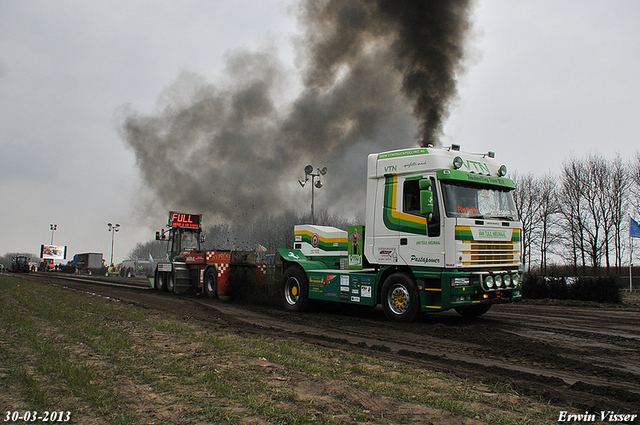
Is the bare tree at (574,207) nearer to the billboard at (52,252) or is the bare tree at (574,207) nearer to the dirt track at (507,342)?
the dirt track at (507,342)

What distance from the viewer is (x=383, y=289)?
393 inches

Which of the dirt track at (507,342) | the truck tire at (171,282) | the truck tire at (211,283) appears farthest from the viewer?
the truck tire at (171,282)

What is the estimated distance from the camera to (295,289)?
40.9 feet

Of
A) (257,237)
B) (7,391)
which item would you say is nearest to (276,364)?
(7,391)

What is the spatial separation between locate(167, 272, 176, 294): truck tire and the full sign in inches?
106

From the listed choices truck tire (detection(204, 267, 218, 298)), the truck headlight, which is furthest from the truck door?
truck tire (detection(204, 267, 218, 298))

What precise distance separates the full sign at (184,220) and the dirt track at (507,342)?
373 inches

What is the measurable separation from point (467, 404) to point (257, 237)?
137ft

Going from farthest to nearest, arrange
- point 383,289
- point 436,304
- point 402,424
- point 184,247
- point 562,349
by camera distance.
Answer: point 184,247 < point 383,289 < point 436,304 < point 562,349 < point 402,424

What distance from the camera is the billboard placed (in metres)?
78.2

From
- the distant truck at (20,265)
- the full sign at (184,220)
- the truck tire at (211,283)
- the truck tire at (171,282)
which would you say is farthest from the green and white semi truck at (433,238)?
the distant truck at (20,265)

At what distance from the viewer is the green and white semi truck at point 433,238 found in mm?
8922

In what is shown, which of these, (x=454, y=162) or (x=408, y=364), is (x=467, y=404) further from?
(x=454, y=162)

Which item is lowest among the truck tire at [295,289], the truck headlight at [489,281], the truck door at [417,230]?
the truck tire at [295,289]
